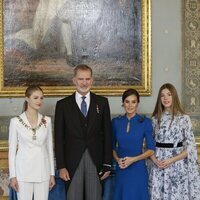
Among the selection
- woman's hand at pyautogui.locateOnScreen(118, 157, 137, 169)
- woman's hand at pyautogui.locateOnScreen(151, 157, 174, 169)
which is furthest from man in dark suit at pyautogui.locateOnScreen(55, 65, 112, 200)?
woman's hand at pyautogui.locateOnScreen(151, 157, 174, 169)

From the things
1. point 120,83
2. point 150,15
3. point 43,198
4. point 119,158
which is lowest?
point 43,198

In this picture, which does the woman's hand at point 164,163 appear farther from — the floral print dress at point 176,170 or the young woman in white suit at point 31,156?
the young woman in white suit at point 31,156

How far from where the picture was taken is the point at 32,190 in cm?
341

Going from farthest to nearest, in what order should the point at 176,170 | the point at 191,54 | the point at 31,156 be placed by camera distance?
the point at 191,54 < the point at 176,170 < the point at 31,156

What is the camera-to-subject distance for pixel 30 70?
4.60 m

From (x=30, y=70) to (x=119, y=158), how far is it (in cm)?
163

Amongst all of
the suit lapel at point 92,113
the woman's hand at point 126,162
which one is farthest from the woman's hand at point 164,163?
the suit lapel at point 92,113

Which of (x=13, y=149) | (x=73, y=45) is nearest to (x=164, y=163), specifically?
(x=13, y=149)

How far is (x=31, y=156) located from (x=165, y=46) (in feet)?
7.45

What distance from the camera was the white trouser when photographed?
133 inches

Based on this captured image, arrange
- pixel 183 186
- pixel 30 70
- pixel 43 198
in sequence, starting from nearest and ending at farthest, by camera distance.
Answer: pixel 43 198 → pixel 183 186 → pixel 30 70

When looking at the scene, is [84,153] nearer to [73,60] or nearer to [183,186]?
[183,186]

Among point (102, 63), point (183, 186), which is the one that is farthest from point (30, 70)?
point (183, 186)

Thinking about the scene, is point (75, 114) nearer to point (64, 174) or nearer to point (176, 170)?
point (64, 174)
